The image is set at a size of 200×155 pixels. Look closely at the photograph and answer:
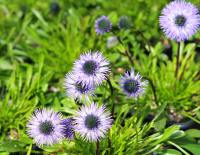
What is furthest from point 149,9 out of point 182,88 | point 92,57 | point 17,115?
point 92,57

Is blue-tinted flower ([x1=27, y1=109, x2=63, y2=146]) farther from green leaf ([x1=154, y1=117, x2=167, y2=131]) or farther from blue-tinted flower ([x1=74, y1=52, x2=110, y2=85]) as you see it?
green leaf ([x1=154, y1=117, x2=167, y2=131])

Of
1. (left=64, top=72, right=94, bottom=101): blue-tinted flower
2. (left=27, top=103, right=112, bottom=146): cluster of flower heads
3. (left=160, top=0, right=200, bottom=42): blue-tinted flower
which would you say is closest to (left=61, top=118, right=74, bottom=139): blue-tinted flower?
(left=27, top=103, right=112, bottom=146): cluster of flower heads

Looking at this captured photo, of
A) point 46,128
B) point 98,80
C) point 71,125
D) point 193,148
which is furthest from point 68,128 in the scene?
point 193,148

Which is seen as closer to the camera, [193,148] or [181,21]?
[181,21]

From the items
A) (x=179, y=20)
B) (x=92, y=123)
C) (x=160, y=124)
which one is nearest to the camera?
(x=92, y=123)

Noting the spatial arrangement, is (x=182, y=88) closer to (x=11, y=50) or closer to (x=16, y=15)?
(x=11, y=50)

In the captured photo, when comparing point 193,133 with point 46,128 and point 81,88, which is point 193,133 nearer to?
point 81,88

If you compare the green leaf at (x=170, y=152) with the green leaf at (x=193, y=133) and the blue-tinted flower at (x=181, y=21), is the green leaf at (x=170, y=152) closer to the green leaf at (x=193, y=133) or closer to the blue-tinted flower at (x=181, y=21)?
the green leaf at (x=193, y=133)

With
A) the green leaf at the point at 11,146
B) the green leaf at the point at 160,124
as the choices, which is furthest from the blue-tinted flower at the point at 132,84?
the green leaf at the point at 11,146
